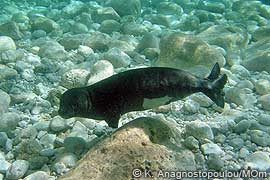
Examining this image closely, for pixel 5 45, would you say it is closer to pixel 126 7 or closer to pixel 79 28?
pixel 79 28

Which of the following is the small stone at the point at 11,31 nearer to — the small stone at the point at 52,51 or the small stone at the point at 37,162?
the small stone at the point at 52,51

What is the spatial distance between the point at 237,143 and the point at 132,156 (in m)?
Answer: 1.74

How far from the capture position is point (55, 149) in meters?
4.51

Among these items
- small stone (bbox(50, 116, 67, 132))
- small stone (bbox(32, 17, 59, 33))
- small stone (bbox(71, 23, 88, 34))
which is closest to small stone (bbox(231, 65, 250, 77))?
small stone (bbox(50, 116, 67, 132))

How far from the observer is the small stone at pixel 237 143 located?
4.55m

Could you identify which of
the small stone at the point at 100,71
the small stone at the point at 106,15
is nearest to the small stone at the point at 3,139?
the small stone at the point at 100,71

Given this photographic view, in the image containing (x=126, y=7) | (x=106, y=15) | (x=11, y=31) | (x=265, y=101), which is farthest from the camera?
(x=126, y=7)

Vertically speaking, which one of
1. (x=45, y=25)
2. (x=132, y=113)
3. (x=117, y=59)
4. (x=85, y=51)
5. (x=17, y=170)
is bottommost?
(x=45, y=25)

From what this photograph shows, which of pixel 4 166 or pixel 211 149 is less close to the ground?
pixel 211 149

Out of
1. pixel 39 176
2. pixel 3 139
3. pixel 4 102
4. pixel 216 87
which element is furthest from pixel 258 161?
pixel 4 102

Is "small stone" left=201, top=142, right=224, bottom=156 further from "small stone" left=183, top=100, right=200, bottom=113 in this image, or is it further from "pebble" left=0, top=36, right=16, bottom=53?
"pebble" left=0, top=36, right=16, bottom=53

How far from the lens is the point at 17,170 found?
13.4 feet

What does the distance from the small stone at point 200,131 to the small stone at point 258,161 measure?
0.59 meters

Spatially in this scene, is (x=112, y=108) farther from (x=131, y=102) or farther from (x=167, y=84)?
(x=167, y=84)
